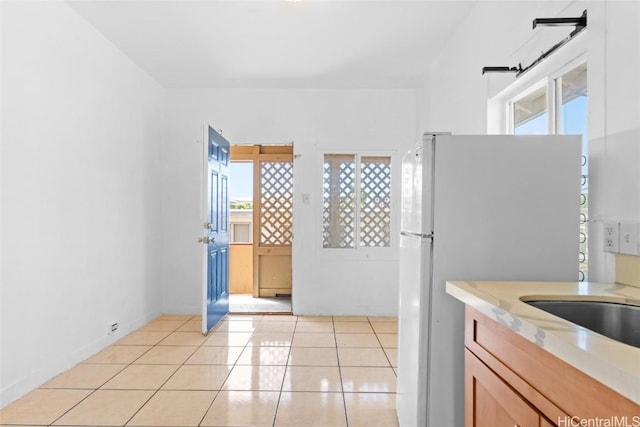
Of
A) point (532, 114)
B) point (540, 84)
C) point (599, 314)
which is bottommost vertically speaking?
point (599, 314)

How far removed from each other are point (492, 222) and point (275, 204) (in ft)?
12.7

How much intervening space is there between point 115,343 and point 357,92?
11.3 feet

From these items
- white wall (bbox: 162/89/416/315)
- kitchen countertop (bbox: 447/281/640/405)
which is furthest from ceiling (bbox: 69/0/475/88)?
kitchen countertop (bbox: 447/281/640/405)

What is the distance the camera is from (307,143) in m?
4.03

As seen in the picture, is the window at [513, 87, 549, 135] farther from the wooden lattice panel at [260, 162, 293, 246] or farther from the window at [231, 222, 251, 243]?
the window at [231, 222, 251, 243]

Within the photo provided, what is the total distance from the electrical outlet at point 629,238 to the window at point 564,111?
18 cm

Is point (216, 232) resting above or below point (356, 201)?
below

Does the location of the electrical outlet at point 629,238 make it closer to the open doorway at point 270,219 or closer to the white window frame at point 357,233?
the white window frame at point 357,233

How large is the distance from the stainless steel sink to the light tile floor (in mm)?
1173

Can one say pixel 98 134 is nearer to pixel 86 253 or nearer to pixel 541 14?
pixel 86 253

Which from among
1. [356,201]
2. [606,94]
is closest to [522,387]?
[606,94]

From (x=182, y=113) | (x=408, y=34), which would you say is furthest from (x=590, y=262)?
(x=182, y=113)

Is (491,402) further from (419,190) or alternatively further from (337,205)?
(337,205)

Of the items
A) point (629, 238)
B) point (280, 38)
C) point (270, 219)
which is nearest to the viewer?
point (629, 238)
